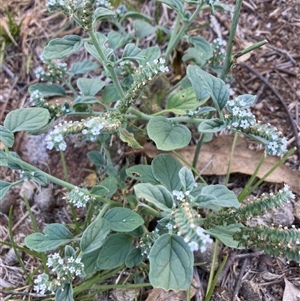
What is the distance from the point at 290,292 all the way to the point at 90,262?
0.79m

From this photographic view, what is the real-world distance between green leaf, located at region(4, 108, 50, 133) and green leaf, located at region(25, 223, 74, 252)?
37cm

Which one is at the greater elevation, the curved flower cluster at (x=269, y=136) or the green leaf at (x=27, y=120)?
the green leaf at (x=27, y=120)

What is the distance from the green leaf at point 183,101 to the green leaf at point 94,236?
0.59m

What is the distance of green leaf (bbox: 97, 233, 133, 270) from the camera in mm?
1749

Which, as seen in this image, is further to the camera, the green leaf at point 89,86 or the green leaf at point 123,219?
the green leaf at point 89,86

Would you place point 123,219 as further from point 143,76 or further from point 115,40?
point 115,40

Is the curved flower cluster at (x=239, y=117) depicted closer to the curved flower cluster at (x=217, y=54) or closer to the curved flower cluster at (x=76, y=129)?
the curved flower cluster at (x=76, y=129)

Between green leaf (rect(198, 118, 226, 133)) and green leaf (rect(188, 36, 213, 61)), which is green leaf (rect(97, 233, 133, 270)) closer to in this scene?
green leaf (rect(198, 118, 226, 133))

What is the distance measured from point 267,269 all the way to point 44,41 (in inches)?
68.1

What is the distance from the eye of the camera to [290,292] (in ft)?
6.16

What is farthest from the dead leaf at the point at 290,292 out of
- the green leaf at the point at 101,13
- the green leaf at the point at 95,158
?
the green leaf at the point at 101,13

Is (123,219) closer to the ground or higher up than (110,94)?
closer to the ground

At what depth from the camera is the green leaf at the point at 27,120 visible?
1707mm

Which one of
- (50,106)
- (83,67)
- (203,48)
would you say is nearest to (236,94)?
(203,48)
